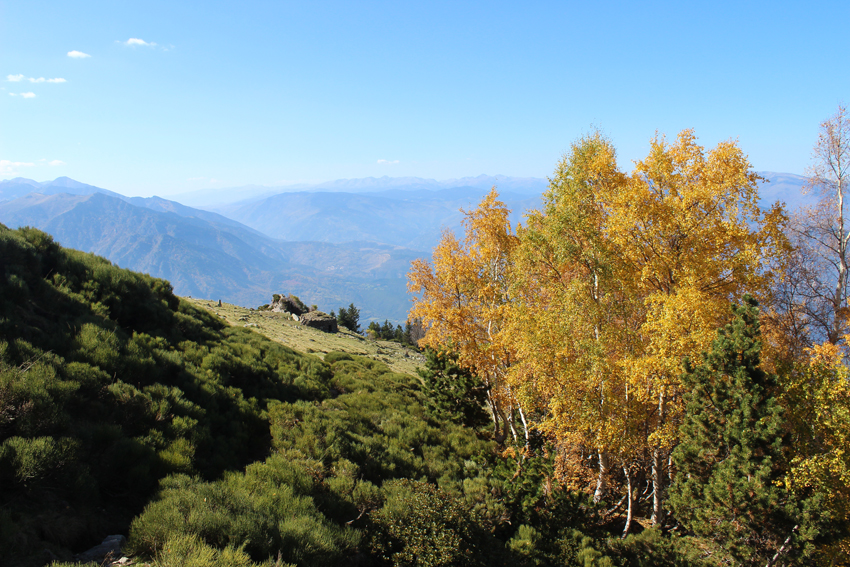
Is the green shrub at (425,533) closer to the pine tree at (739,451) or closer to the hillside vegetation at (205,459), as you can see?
the hillside vegetation at (205,459)

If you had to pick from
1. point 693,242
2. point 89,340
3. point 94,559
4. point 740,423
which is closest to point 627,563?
point 740,423

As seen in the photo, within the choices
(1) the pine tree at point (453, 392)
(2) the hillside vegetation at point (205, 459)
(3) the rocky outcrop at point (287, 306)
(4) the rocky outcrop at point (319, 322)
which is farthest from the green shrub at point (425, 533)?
(3) the rocky outcrop at point (287, 306)

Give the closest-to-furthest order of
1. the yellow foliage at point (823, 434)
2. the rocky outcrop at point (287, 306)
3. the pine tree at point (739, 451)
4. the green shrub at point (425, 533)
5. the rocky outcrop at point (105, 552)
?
the rocky outcrop at point (105, 552) < the green shrub at point (425, 533) < the yellow foliage at point (823, 434) < the pine tree at point (739, 451) < the rocky outcrop at point (287, 306)

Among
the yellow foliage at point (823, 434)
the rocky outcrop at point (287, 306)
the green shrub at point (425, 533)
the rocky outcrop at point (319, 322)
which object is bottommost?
the rocky outcrop at point (319, 322)

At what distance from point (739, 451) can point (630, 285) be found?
5825 millimetres

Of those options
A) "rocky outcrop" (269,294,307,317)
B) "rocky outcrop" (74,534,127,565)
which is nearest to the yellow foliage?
"rocky outcrop" (74,534,127,565)

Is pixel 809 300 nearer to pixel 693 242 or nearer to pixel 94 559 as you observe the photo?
pixel 693 242

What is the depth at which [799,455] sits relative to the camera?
35.6 ft

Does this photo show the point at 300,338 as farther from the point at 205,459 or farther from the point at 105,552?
the point at 105,552

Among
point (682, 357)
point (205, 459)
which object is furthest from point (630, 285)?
point (205, 459)

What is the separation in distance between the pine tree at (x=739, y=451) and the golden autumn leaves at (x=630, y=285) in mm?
741

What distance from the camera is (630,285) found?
45.7ft

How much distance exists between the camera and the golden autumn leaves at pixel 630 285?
12.2 m

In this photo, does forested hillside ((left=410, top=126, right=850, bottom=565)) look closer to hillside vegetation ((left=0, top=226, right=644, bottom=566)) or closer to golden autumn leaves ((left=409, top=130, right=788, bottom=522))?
golden autumn leaves ((left=409, top=130, right=788, bottom=522))
